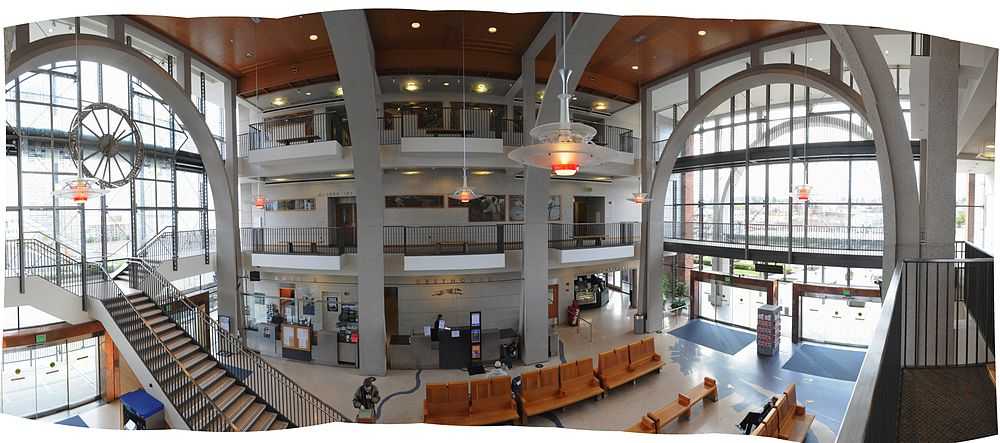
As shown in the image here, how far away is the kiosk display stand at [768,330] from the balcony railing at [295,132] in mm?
10383

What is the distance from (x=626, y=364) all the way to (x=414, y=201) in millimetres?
6390

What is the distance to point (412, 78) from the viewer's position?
9.83 metres

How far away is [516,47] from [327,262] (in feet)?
20.0

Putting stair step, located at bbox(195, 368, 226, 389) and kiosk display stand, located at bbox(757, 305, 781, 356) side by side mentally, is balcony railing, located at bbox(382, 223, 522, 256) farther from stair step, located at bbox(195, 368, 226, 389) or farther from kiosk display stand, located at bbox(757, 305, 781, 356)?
kiosk display stand, located at bbox(757, 305, 781, 356)

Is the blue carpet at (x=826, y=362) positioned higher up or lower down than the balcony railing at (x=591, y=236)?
lower down

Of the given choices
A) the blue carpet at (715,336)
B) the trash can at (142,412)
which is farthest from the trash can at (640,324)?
the trash can at (142,412)

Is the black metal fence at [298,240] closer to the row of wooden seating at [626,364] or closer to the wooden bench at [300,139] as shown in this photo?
the wooden bench at [300,139]

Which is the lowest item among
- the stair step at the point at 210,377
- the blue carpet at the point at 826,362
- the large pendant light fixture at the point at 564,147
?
the blue carpet at the point at 826,362

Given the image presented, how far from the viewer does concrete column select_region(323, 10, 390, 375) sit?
6.17 metres

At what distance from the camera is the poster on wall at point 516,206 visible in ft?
37.0

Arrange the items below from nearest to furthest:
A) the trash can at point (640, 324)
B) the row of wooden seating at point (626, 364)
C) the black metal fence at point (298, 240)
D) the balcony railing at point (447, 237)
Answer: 1. the row of wooden seating at point (626, 364)
2. the black metal fence at point (298, 240)
3. the balcony railing at point (447, 237)
4. the trash can at point (640, 324)

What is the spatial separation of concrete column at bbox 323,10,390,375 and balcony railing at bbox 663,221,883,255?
9.12 metres

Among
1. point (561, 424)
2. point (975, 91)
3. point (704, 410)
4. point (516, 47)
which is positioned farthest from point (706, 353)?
point (516, 47)

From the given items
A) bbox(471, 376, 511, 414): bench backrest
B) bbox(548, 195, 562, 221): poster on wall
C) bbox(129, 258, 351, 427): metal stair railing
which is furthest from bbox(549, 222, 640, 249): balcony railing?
bbox(129, 258, 351, 427): metal stair railing
